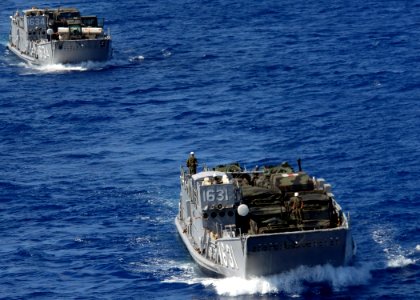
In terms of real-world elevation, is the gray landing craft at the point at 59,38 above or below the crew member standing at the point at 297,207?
above

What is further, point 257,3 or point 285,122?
point 257,3

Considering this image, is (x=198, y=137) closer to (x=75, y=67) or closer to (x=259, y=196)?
(x=259, y=196)

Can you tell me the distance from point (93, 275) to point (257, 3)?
363 ft

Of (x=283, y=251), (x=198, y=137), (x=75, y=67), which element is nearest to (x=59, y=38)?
(x=75, y=67)

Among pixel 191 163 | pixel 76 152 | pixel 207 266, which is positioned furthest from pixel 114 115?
pixel 207 266

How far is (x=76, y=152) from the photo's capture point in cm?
11769

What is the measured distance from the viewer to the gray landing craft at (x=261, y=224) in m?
80.1

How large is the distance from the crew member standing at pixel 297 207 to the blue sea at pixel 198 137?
368cm

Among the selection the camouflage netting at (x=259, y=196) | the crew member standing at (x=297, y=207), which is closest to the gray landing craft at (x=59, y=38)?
the camouflage netting at (x=259, y=196)

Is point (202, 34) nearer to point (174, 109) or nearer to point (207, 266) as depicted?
point (174, 109)

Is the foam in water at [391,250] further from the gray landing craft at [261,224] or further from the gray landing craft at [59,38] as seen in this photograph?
the gray landing craft at [59,38]

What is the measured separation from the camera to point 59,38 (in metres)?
160

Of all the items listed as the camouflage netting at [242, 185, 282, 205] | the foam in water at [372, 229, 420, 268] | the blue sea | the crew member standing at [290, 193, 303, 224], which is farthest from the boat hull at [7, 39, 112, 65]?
the crew member standing at [290, 193, 303, 224]

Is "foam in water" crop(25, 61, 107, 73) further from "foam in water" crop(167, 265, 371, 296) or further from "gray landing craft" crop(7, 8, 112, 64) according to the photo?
"foam in water" crop(167, 265, 371, 296)
